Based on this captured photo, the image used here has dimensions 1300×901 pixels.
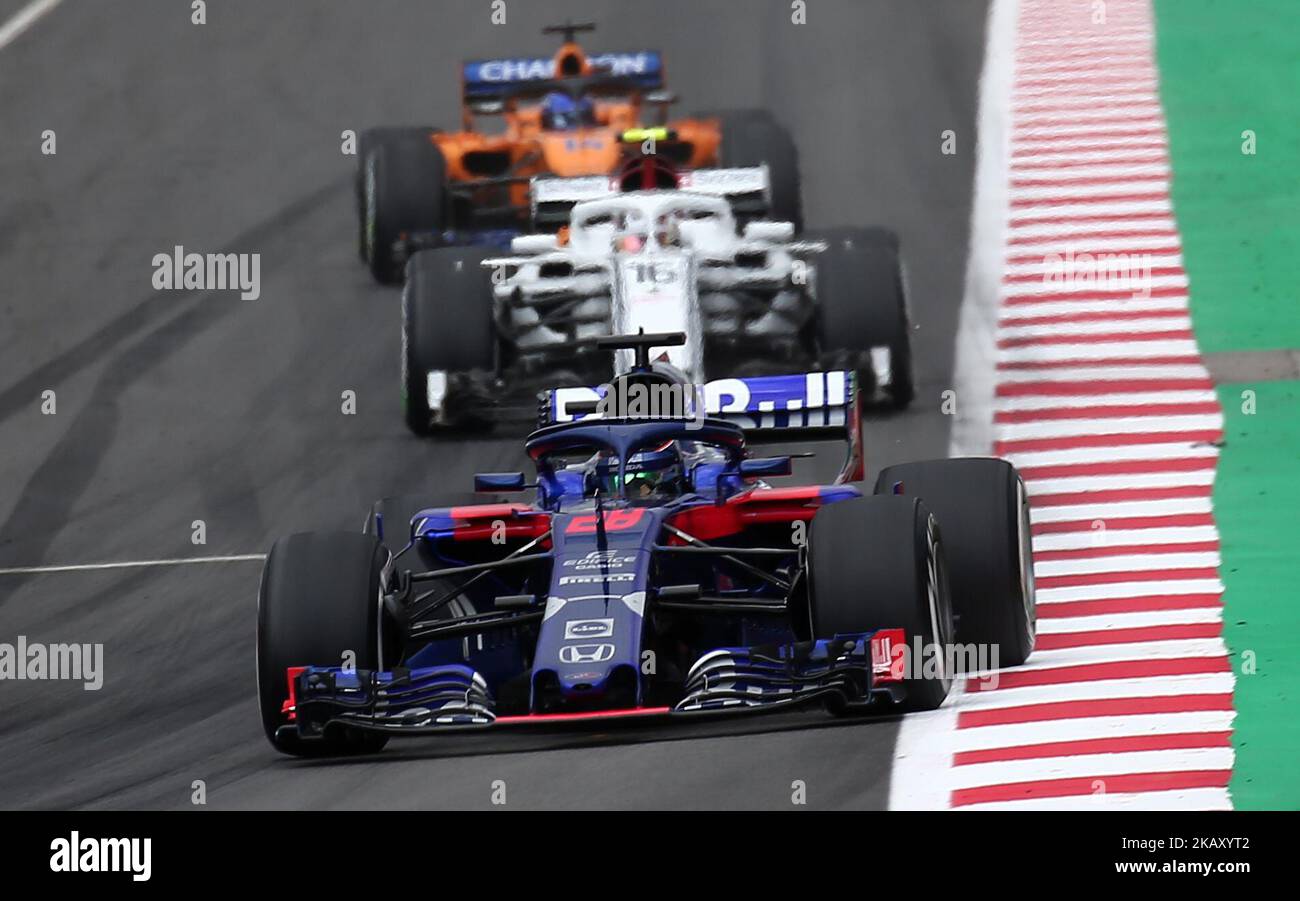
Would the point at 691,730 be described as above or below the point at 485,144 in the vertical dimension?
below

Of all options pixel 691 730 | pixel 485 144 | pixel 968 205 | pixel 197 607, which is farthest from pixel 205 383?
pixel 691 730

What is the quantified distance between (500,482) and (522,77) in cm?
1051

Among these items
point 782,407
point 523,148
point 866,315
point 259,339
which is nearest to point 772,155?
point 523,148

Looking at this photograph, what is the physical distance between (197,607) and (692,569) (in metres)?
4.63

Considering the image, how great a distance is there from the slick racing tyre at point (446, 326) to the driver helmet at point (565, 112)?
4.80m

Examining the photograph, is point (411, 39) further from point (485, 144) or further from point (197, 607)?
point (197, 607)

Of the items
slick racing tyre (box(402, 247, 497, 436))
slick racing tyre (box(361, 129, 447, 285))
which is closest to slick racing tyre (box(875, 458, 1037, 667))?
slick racing tyre (box(402, 247, 497, 436))

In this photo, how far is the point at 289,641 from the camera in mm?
12625

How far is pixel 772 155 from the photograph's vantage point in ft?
74.1

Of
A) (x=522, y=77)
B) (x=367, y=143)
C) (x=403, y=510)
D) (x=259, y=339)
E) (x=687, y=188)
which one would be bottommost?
(x=403, y=510)

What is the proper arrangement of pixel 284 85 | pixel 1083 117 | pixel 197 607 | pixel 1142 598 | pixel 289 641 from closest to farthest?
pixel 289 641 → pixel 1142 598 → pixel 197 607 → pixel 1083 117 → pixel 284 85

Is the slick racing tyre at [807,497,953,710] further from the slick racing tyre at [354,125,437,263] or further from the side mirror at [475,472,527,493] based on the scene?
the slick racing tyre at [354,125,437,263]

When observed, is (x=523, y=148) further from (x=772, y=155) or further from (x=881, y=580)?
(x=881, y=580)

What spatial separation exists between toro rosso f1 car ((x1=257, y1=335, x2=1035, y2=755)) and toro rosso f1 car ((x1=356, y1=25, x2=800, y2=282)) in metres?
7.72
